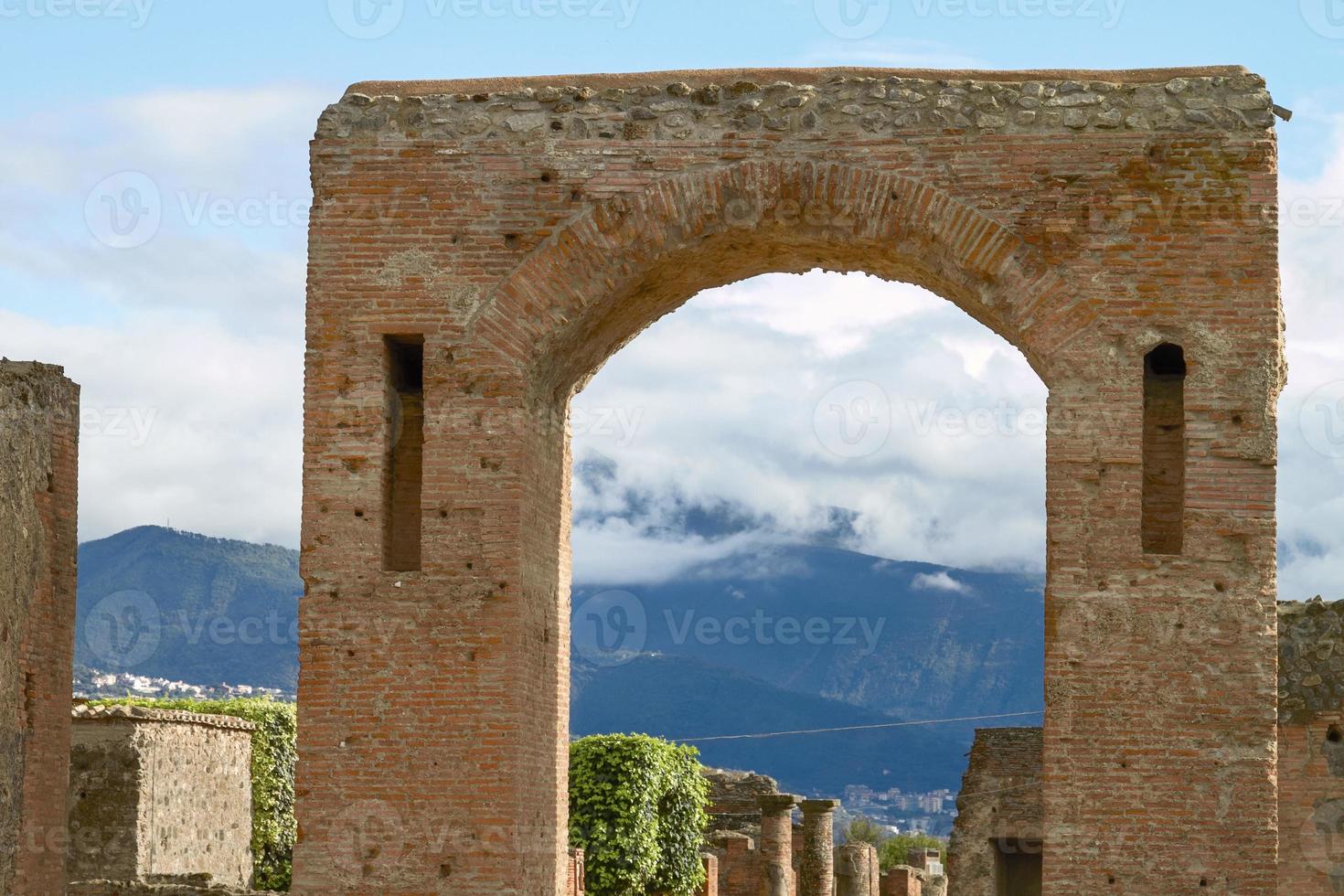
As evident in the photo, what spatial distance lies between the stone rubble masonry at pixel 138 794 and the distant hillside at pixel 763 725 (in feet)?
333

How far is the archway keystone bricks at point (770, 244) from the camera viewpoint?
35.3 feet

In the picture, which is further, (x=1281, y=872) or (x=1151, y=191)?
(x=1281, y=872)

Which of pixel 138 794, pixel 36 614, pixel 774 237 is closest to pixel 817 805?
pixel 138 794

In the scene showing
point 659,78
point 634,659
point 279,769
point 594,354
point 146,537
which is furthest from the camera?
point 634,659

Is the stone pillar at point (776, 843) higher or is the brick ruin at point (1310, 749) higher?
the brick ruin at point (1310, 749)

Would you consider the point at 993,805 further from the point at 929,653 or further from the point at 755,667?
the point at 755,667

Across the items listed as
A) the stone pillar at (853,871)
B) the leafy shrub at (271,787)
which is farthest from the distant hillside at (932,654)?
the leafy shrub at (271,787)

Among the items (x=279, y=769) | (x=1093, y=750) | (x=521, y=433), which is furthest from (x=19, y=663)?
(x=279, y=769)

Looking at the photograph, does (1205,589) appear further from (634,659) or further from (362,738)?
(634,659)

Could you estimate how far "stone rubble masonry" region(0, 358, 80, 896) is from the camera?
1262 cm

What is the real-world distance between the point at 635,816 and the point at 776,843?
211 cm

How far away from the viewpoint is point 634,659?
595ft

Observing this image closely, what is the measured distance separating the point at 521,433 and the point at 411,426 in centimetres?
84

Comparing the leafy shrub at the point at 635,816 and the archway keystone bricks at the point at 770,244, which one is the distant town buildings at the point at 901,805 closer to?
the leafy shrub at the point at 635,816
